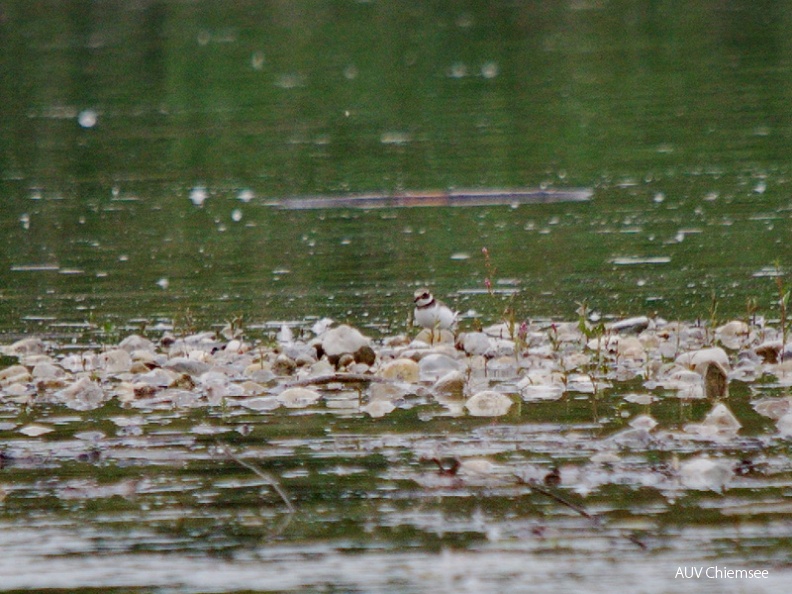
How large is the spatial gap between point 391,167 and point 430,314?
1106 cm

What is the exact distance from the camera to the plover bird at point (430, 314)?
407 inches

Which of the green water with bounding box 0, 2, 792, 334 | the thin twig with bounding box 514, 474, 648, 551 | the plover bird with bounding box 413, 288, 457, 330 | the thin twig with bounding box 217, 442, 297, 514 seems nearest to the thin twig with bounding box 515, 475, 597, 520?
the thin twig with bounding box 514, 474, 648, 551

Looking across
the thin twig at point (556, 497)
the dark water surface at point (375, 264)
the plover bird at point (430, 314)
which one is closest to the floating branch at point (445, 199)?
the dark water surface at point (375, 264)

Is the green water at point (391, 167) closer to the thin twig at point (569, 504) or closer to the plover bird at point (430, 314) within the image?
the plover bird at point (430, 314)

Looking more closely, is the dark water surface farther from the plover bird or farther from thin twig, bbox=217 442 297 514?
the plover bird

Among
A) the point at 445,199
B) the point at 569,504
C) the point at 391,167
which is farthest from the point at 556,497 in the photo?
the point at 391,167

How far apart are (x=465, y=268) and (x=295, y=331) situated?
2863 millimetres

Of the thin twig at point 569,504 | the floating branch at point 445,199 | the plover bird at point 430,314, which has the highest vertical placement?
the floating branch at point 445,199

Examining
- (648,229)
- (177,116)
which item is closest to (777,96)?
(177,116)

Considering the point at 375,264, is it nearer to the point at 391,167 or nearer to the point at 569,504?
the point at 391,167

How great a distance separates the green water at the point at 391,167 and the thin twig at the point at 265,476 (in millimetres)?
3467

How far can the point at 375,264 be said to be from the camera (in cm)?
1405

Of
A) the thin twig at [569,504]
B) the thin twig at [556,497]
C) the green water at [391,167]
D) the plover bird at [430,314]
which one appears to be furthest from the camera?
the green water at [391,167]

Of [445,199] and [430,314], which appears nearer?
[430,314]
